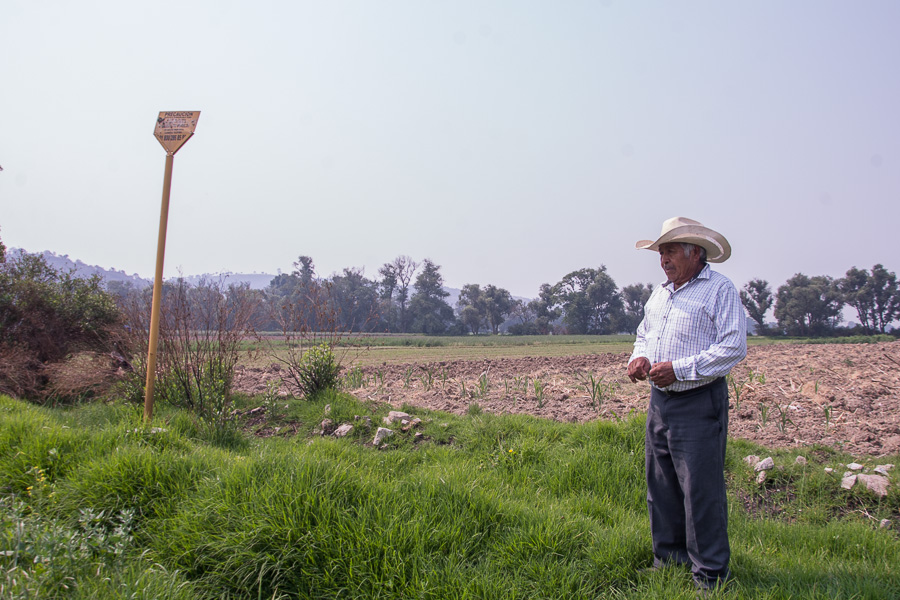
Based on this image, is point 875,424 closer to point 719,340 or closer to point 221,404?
point 719,340

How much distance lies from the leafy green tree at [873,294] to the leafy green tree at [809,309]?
1.79m

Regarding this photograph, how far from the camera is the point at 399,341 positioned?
45.6 meters

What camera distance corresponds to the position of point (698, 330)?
276cm

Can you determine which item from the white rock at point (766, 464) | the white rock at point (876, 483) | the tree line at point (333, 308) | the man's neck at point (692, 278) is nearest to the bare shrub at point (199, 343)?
the tree line at point (333, 308)

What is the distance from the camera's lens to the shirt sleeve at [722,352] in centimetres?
254

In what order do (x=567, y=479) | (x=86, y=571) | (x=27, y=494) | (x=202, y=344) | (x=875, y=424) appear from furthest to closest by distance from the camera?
(x=202, y=344) → (x=875, y=424) → (x=567, y=479) → (x=27, y=494) → (x=86, y=571)

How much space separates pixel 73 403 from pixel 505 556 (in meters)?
7.44

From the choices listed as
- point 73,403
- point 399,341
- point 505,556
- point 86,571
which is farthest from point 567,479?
point 399,341

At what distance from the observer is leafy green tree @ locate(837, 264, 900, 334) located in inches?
2800

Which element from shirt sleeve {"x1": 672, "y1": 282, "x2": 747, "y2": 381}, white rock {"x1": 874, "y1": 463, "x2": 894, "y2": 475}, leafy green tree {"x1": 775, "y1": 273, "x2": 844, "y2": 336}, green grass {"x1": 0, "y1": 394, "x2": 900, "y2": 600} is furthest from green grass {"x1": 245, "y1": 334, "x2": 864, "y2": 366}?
leafy green tree {"x1": 775, "y1": 273, "x2": 844, "y2": 336}

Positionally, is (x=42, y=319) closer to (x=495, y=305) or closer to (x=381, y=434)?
(x=381, y=434)

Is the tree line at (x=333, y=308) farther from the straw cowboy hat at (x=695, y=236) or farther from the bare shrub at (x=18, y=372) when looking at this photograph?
the straw cowboy hat at (x=695, y=236)

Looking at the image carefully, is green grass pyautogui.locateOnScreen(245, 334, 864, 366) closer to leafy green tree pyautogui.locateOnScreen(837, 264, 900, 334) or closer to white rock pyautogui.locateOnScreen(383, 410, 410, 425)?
white rock pyautogui.locateOnScreen(383, 410, 410, 425)

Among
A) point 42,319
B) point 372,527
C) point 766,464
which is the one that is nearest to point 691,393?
point 372,527
